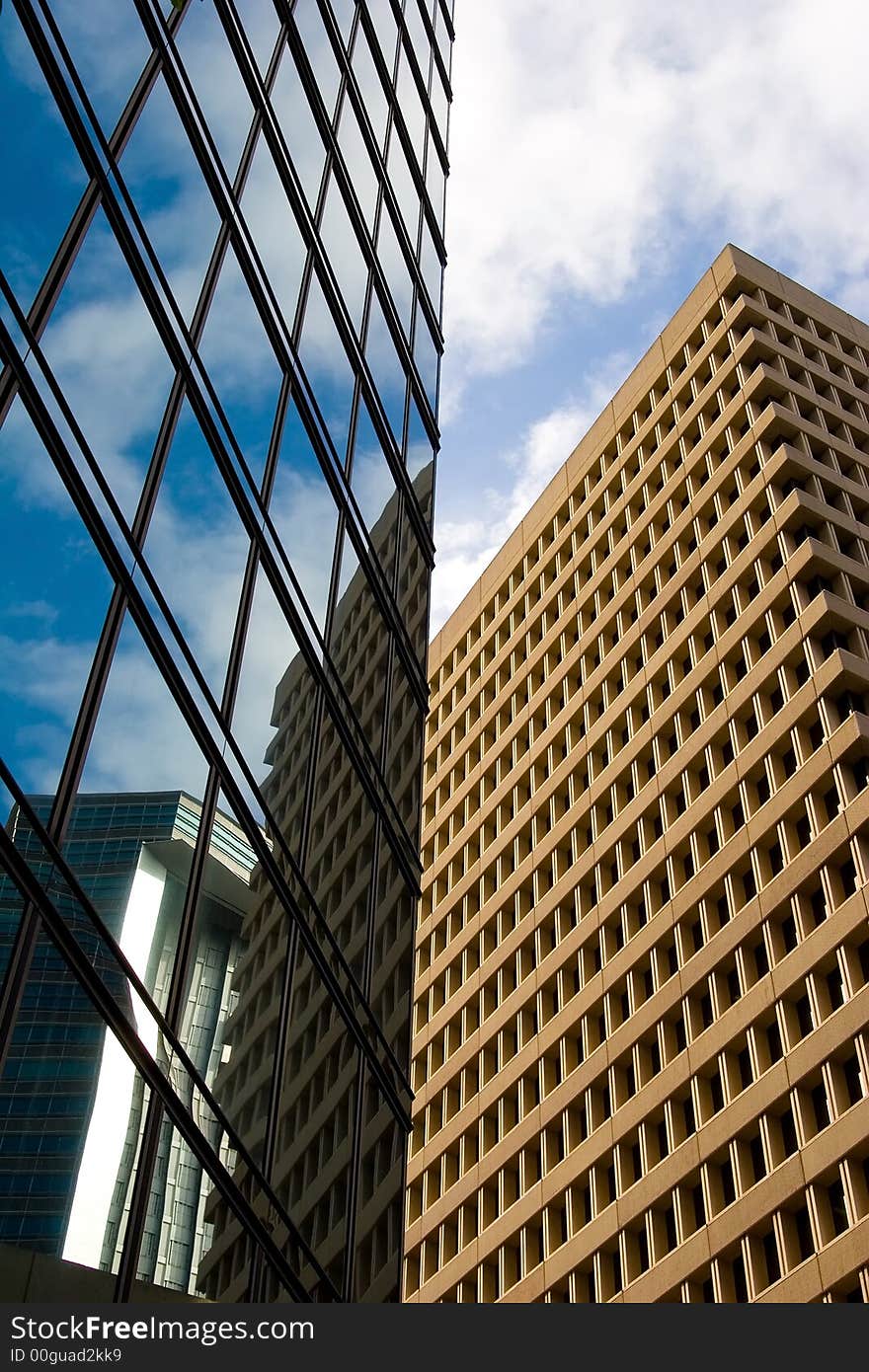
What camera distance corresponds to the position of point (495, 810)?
7475 cm

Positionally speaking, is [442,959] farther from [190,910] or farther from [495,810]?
[190,910]

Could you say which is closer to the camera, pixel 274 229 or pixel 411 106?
pixel 274 229

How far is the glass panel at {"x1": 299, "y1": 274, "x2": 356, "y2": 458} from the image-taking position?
1941cm

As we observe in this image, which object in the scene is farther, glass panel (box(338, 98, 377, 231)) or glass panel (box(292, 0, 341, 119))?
glass panel (box(338, 98, 377, 231))

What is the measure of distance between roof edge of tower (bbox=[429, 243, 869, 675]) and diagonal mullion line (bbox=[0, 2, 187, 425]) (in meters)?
58.7

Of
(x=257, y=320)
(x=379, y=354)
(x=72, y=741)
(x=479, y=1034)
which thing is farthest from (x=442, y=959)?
(x=72, y=741)

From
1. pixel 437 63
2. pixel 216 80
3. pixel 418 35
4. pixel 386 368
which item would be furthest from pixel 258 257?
pixel 437 63

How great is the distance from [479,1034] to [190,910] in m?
55.2

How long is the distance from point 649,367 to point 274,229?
193 ft

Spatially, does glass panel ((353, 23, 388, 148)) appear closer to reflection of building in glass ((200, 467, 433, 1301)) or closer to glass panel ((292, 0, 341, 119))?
glass panel ((292, 0, 341, 119))

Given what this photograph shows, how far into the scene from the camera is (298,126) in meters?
20.0

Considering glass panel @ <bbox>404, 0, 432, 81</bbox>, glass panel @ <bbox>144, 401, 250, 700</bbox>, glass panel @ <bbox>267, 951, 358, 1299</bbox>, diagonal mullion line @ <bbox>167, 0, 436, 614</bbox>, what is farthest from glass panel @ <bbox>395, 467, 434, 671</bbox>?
glass panel @ <bbox>404, 0, 432, 81</bbox>

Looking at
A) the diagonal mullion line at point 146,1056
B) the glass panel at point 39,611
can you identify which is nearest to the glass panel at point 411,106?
the glass panel at point 39,611

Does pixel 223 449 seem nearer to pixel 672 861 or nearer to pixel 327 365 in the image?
pixel 327 365
